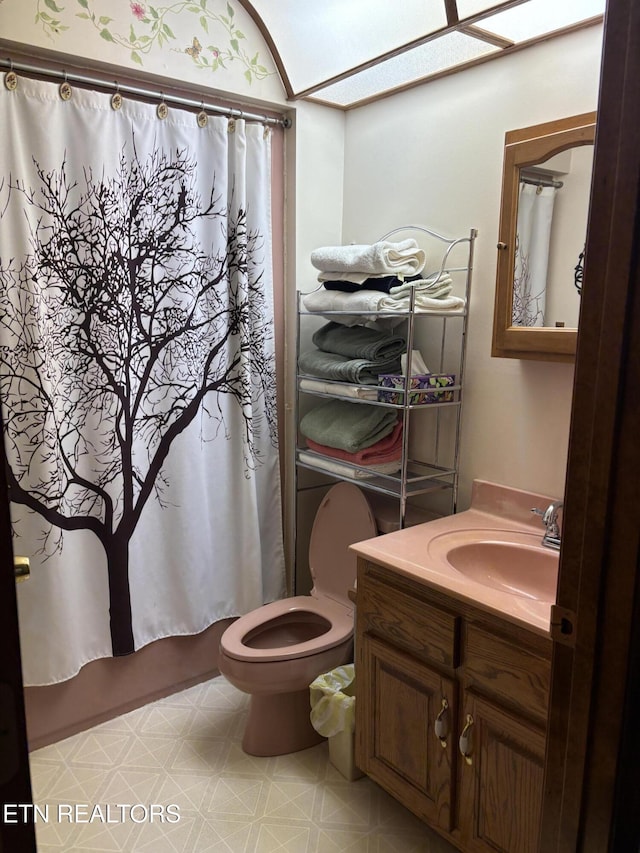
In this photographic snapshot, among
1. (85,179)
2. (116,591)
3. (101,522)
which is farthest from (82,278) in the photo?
(116,591)

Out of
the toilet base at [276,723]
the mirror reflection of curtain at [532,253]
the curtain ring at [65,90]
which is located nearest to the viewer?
the mirror reflection of curtain at [532,253]

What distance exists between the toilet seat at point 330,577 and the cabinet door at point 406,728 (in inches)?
12.1

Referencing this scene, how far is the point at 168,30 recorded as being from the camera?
207 cm

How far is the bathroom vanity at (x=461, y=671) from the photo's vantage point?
144 centimetres

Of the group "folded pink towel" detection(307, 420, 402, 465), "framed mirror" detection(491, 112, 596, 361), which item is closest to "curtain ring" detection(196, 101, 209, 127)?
"framed mirror" detection(491, 112, 596, 361)

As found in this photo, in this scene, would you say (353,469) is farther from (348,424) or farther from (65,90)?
(65,90)

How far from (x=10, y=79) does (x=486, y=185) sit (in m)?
1.45

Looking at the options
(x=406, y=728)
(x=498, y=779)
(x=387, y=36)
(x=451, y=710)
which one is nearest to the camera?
(x=498, y=779)

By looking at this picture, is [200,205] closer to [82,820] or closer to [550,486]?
[550,486]

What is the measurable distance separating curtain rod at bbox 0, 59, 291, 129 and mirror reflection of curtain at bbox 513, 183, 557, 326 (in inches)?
41.9

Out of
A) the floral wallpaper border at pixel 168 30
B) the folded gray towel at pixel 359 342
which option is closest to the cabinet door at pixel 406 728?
the folded gray towel at pixel 359 342

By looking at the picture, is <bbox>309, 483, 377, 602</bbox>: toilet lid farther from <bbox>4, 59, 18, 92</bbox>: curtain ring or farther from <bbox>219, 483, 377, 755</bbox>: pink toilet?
<bbox>4, 59, 18, 92</bbox>: curtain ring

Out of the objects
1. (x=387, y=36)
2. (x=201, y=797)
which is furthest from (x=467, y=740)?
(x=387, y=36)

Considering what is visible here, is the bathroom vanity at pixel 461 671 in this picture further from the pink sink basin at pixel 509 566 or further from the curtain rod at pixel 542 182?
the curtain rod at pixel 542 182
